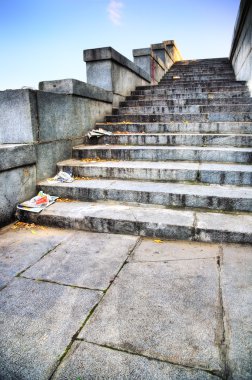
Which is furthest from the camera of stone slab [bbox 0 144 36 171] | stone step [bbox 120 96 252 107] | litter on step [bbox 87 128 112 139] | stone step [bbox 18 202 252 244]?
stone step [bbox 120 96 252 107]

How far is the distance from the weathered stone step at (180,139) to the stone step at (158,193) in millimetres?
1402

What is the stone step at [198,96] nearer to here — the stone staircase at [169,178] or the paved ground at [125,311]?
the stone staircase at [169,178]

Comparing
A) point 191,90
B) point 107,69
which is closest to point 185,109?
point 191,90

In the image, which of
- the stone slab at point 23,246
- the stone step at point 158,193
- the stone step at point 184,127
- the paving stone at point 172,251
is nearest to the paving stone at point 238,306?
the paving stone at point 172,251

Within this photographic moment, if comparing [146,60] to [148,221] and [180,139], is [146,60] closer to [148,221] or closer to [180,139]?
[180,139]

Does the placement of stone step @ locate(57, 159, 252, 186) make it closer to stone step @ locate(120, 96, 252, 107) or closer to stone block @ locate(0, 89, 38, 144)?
stone block @ locate(0, 89, 38, 144)

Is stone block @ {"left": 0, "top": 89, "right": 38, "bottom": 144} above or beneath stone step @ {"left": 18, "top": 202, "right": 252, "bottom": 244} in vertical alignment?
above

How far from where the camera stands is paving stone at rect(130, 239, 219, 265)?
9.18ft

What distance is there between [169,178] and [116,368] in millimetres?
3149

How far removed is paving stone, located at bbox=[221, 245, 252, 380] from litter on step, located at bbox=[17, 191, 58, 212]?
2.61 meters

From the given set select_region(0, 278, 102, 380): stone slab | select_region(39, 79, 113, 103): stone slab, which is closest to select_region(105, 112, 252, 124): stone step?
select_region(39, 79, 113, 103): stone slab

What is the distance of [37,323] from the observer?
1921 millimetres

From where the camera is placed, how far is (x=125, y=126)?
6211 millimetres

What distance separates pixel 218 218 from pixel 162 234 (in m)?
0.74
